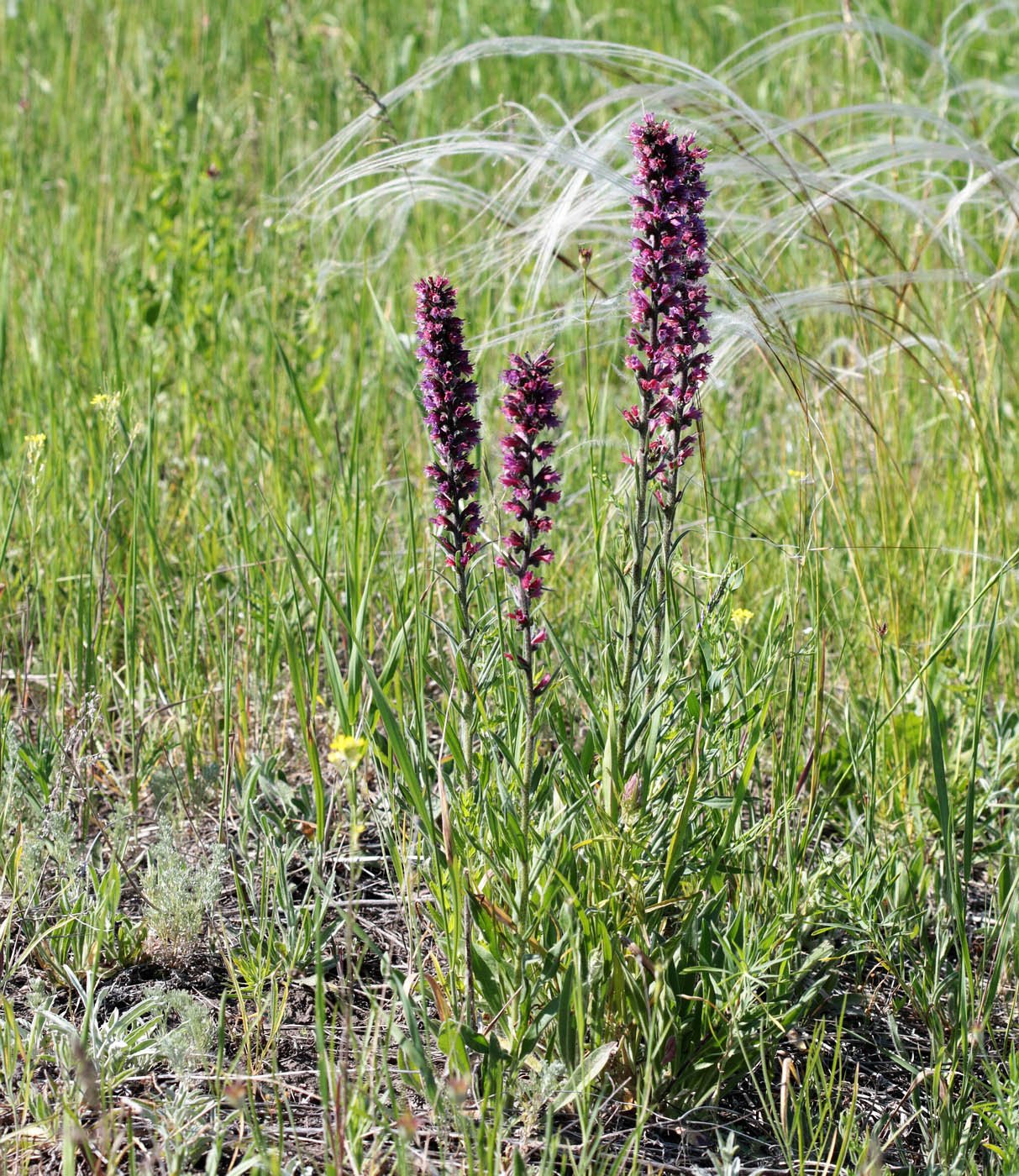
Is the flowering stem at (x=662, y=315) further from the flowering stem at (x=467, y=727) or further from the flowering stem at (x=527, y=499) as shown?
the flowering stem at (x=467, y=727)

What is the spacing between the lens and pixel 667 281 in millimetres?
1738

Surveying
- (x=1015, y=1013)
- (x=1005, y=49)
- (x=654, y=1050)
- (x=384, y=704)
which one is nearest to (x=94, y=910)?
(x=384, y=704)

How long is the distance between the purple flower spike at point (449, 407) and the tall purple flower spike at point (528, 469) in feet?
0.20

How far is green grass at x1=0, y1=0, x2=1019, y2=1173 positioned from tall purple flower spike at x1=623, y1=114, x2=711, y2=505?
165mm

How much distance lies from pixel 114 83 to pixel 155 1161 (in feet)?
18.4

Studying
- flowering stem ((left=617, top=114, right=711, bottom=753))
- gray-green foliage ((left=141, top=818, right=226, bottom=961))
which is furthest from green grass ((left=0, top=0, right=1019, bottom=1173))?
flowering stem ((left=617, top=114, right=711, bottom=753))

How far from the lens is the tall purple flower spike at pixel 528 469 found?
1.67 meters

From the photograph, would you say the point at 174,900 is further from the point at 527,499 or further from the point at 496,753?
the point at 527,499

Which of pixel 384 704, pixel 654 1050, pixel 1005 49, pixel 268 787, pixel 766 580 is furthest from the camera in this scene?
pixel 1005 49

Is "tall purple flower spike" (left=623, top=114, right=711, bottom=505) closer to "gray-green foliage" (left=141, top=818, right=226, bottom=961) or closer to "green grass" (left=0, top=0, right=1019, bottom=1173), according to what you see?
"green grass" (left=0, top=0, right=1019, bottom=1173)

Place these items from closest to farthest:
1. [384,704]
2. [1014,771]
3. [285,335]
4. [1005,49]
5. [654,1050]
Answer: [384,704]
[654,1050]
[1014,771]
[285,335]
[1005,49]

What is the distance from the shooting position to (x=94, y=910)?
208 centimetres

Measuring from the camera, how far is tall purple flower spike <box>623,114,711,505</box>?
5.57ft

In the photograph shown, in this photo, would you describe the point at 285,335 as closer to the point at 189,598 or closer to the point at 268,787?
the point at 189,598
